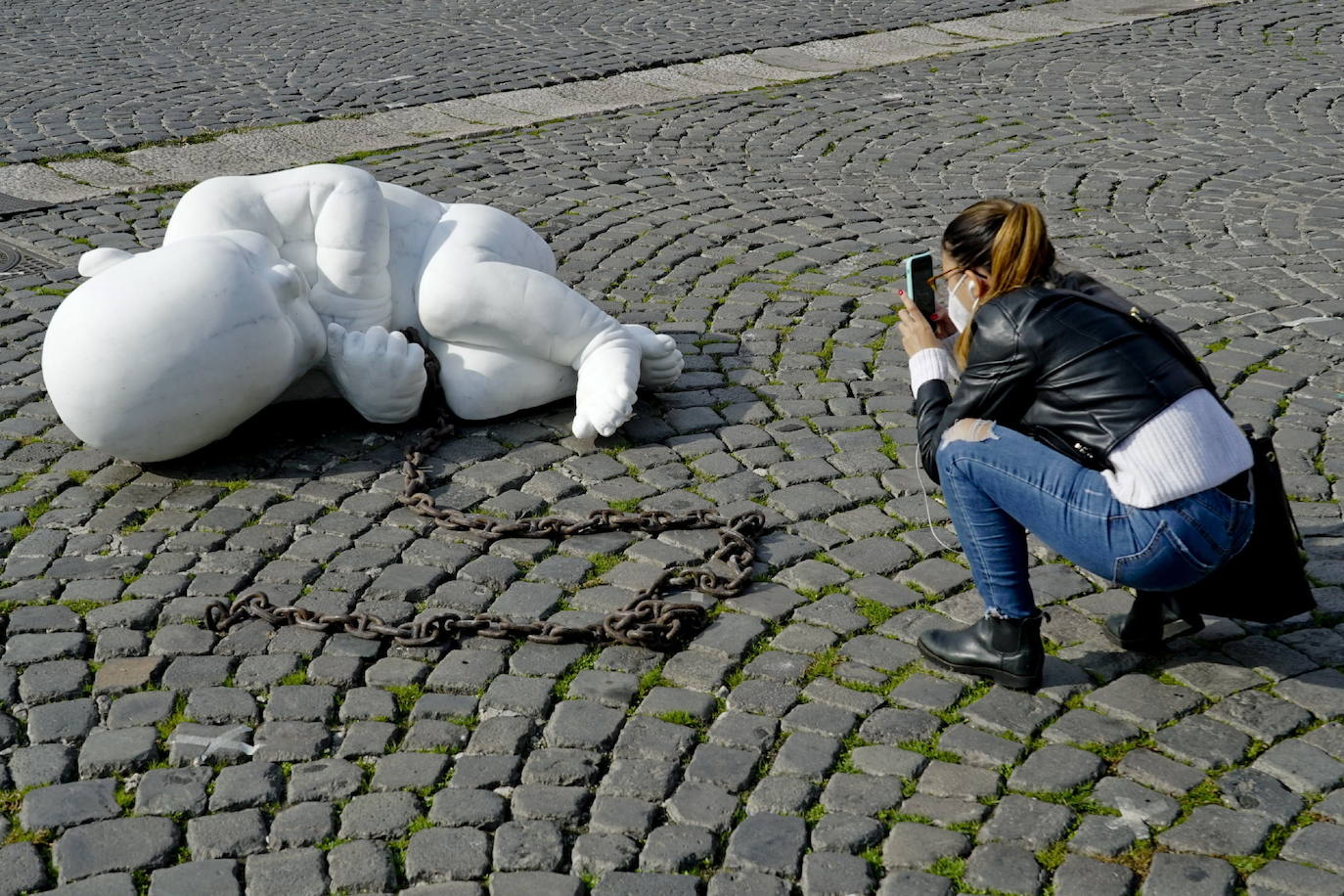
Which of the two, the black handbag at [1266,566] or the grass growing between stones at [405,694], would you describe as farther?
the grass growing between stones at [405,694]

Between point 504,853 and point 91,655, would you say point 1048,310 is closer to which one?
point 504,853

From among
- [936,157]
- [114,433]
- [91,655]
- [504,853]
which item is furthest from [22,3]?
[504,853]

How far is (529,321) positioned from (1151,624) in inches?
95.8

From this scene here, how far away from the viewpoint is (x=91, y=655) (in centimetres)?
423

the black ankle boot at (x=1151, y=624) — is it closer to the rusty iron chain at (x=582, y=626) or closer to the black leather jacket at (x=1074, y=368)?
the black leather jacket at (x=1074, y=368)

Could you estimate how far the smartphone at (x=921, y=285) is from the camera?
175 inches

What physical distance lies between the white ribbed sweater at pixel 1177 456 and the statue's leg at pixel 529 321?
213cm

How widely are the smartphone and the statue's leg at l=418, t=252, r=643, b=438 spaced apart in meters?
1.24

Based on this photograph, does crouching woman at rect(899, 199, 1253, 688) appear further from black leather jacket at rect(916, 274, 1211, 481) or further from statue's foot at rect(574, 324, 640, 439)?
statue's foot at rect(574, 324, 640, 439)

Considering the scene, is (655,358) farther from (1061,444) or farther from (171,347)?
(1061,444)

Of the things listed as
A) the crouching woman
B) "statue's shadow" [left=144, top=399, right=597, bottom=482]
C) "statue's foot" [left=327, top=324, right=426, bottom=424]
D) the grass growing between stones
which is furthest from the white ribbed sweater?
"statue's foot" [left=327, top=324, right=426, bottom=424]

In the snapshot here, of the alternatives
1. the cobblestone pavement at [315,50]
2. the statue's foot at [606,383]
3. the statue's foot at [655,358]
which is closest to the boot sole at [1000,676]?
the statue's foot at [606,383]

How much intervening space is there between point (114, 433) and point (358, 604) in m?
1.14

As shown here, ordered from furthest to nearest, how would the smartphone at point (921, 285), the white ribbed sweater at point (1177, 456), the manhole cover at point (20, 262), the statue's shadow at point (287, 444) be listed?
the manhole cover at point (20, 262)
the statue's shadow at point (287, 444)
the smartphone at point (921, 285)
the white ribbed sweater at point (1177, 456)
